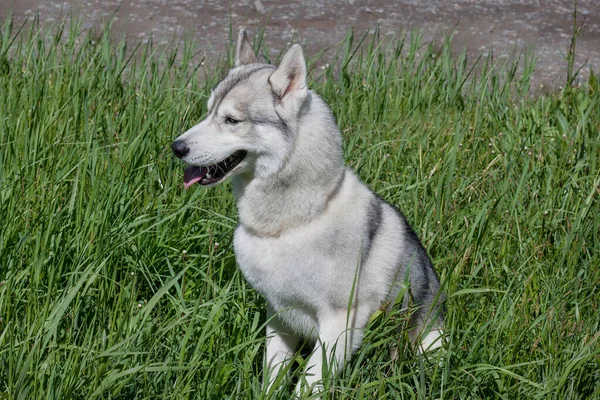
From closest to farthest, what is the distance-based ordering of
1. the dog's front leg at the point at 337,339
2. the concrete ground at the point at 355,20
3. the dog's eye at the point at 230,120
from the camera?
the dog's front leg at the point at 337,339 → the dog's eye at the point at 230,120 → the concrete ground at the point at 355,20

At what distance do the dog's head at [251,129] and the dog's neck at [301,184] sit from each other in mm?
40

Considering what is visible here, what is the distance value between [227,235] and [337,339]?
0.92 m

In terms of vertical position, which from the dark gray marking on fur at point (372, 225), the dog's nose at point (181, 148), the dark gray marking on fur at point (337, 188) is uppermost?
the dog's nose at point (181, 148)

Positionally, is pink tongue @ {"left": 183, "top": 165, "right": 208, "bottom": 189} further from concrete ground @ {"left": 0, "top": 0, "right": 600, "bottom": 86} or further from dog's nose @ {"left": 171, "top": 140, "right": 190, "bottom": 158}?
concrete ground @ {"left": 0, "top": 0, "right": 600, "bottom": 86}

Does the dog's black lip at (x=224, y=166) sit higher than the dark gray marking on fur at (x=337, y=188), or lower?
higher

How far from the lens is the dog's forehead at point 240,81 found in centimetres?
333

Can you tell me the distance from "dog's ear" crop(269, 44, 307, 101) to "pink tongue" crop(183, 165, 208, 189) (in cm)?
41

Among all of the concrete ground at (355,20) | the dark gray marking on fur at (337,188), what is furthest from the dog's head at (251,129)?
the concrete ground at (355,20)

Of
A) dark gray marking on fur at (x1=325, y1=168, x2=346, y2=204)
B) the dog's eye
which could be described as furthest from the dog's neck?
the dog's eye

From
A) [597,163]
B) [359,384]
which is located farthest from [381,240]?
[597,163]

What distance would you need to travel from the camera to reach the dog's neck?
323 centimetres

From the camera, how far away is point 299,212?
323 centimetres

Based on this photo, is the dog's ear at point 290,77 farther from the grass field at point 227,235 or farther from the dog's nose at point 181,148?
the grass field at point 227,235

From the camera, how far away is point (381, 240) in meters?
3.34
